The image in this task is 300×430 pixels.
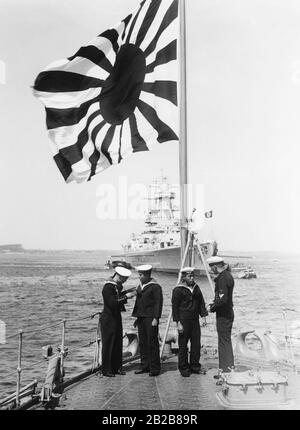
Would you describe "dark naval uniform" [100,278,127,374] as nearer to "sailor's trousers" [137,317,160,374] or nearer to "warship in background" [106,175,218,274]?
"sailor's trousers" [137,317,160,374]

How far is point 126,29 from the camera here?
5945 millimetres

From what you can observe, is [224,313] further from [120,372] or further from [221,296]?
[120,372]

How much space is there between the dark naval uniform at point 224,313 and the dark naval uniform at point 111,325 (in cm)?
109

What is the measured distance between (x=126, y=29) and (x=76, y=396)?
4260 millimetres

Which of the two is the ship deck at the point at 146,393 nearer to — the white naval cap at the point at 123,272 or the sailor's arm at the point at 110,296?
the sailor's arm at the point at 110,296

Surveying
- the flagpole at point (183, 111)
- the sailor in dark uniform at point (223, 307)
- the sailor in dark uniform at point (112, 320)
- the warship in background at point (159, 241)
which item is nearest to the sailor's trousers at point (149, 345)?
the sailor in dark uniform at point (112, 320)

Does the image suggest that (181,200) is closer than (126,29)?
Yes

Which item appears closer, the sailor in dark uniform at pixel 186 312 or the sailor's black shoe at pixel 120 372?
the sailor in dark uniform at pixel 186 312

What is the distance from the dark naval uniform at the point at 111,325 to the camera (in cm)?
558

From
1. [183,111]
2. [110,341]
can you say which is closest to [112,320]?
[110,341]

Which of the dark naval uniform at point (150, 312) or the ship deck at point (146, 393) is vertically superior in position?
the dark naval uniform at point (150, 312)

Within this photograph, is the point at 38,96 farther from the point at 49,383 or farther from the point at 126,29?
the point at 49,383

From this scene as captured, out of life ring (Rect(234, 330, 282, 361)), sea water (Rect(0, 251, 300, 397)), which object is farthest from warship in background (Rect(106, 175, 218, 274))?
life ring (Rect(234, 330, 282, 361))
